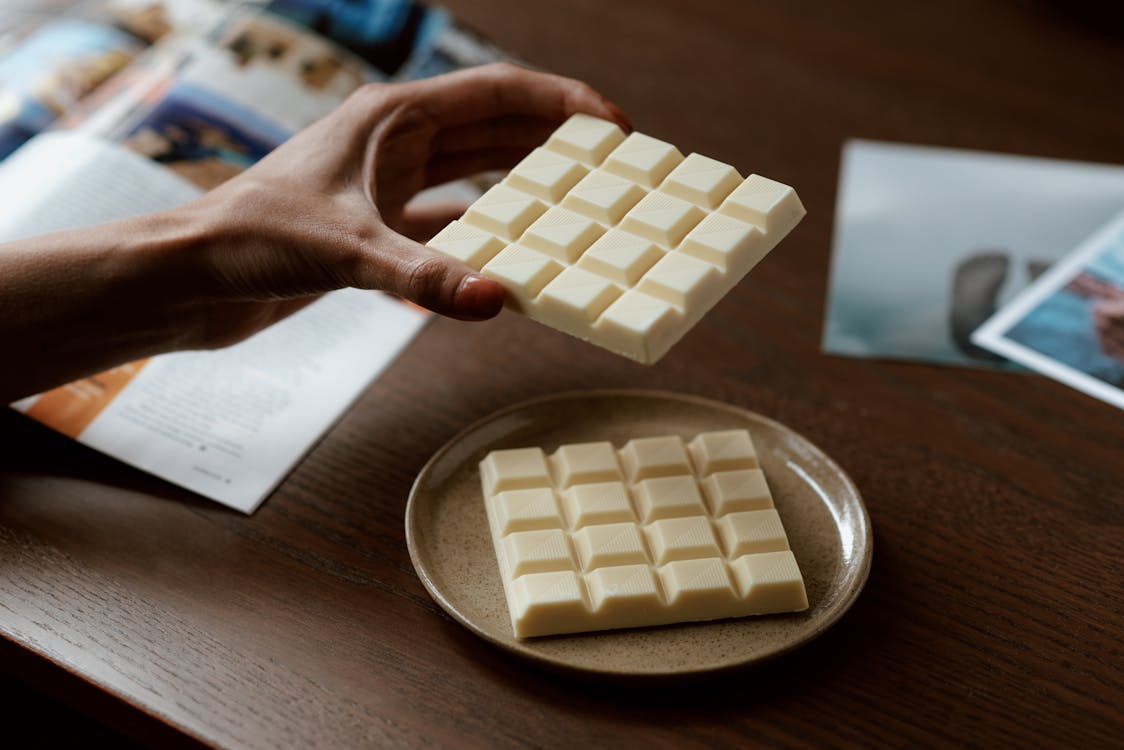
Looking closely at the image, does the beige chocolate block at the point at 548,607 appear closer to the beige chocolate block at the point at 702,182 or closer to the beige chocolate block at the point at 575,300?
the beige chocolate block at the point at 575,300

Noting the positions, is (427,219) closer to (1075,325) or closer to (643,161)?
(643,161)

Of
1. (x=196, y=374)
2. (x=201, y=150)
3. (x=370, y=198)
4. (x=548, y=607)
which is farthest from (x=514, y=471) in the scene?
(x=201, y=150)

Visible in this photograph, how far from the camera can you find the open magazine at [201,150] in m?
1.04

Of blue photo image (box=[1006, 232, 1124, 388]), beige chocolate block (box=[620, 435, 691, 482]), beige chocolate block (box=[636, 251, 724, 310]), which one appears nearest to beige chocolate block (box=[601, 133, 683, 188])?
beige chocolate block (box=[636, 251, 724, 310])

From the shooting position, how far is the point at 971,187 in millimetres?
1349

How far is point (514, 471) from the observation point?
930 millimetres

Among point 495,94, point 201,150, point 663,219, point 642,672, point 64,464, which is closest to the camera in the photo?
point 642,672

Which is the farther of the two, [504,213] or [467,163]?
[467,163]

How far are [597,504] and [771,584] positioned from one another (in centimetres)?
15

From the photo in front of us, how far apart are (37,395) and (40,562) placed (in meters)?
0.18

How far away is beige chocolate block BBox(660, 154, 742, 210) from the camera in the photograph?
0.92 meters

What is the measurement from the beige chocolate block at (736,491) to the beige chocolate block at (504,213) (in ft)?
0.81

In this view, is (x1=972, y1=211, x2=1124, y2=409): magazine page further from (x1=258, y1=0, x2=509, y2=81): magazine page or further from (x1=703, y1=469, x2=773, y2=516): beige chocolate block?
(x1=258, y1=0, x2=509, y2=81): magazine page

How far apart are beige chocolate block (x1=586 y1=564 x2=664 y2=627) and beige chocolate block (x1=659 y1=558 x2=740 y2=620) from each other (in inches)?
0.5
